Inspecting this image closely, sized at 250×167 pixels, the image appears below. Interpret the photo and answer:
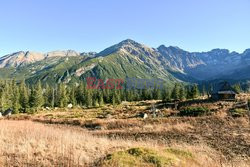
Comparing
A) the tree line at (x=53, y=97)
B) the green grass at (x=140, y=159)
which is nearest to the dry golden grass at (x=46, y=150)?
the green grass at (x=140, y=159)

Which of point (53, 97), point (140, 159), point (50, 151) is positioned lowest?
point (140, 159)

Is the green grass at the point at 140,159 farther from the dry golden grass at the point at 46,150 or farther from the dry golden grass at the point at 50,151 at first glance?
the dry golden grass at the point at 46,150

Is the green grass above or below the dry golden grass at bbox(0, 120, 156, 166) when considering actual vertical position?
below

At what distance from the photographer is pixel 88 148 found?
29.9ft

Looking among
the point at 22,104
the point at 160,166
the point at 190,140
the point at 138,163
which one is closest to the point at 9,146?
the point at 138,163

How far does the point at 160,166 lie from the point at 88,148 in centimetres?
305

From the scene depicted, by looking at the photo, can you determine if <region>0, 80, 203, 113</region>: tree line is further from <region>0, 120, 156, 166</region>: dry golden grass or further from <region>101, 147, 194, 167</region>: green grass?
<region>101, 147, 194, 167</region>: green grass

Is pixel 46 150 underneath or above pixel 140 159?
above

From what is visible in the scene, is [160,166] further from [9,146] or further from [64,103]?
[64,103]

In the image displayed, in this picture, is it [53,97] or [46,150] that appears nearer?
[46,150]

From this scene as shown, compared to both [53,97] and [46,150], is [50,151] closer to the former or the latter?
[46,150]

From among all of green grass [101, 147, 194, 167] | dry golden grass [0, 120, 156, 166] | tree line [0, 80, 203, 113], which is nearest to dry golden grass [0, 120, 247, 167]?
dry golden grass [0, 120, 156, 166]

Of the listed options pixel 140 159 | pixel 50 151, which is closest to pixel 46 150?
pixel 50 151

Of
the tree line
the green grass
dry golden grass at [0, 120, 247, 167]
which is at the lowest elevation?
the green grass
